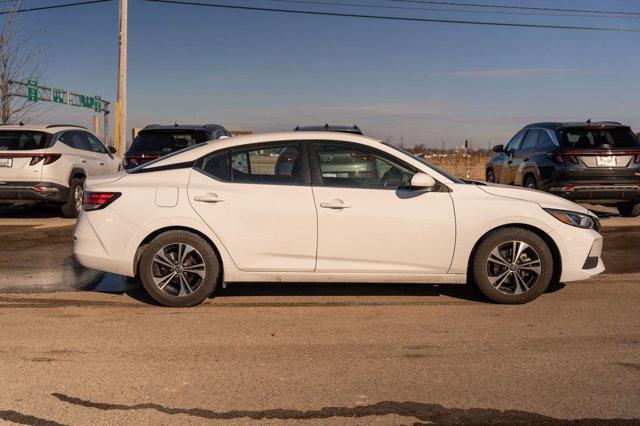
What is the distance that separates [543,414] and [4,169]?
10.4m

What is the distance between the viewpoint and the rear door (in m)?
5.86

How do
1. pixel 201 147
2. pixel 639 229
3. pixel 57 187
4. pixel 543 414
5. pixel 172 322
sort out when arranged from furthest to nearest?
1. pixel 57 187
2. pixel 639 229
3. pixel 201 147
4. pixel 172 322
5. pixel 543 414

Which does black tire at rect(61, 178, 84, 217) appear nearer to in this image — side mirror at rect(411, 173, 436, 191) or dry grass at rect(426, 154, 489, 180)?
side mirror at rect(411, 173, 436, 191)

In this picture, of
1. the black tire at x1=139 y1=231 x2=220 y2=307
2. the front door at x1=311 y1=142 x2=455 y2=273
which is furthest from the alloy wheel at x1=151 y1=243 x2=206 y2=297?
the front door at x1=311 y1=142 x2=455 y2=273

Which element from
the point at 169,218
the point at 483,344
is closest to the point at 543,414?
the point at 483,344

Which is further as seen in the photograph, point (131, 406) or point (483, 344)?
point (483, 344)

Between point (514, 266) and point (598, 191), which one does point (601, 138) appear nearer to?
point (598, 191)

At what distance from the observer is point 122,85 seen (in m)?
19.5

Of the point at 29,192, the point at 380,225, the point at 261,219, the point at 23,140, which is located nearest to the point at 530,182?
the point at 380,225

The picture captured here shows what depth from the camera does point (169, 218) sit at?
586 cm

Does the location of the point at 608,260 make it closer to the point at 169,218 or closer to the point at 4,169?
the point at 169,218

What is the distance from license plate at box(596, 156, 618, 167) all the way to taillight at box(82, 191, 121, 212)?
26.6 ft

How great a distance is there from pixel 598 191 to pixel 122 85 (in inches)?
551

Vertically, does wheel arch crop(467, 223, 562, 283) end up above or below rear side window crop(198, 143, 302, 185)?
below
